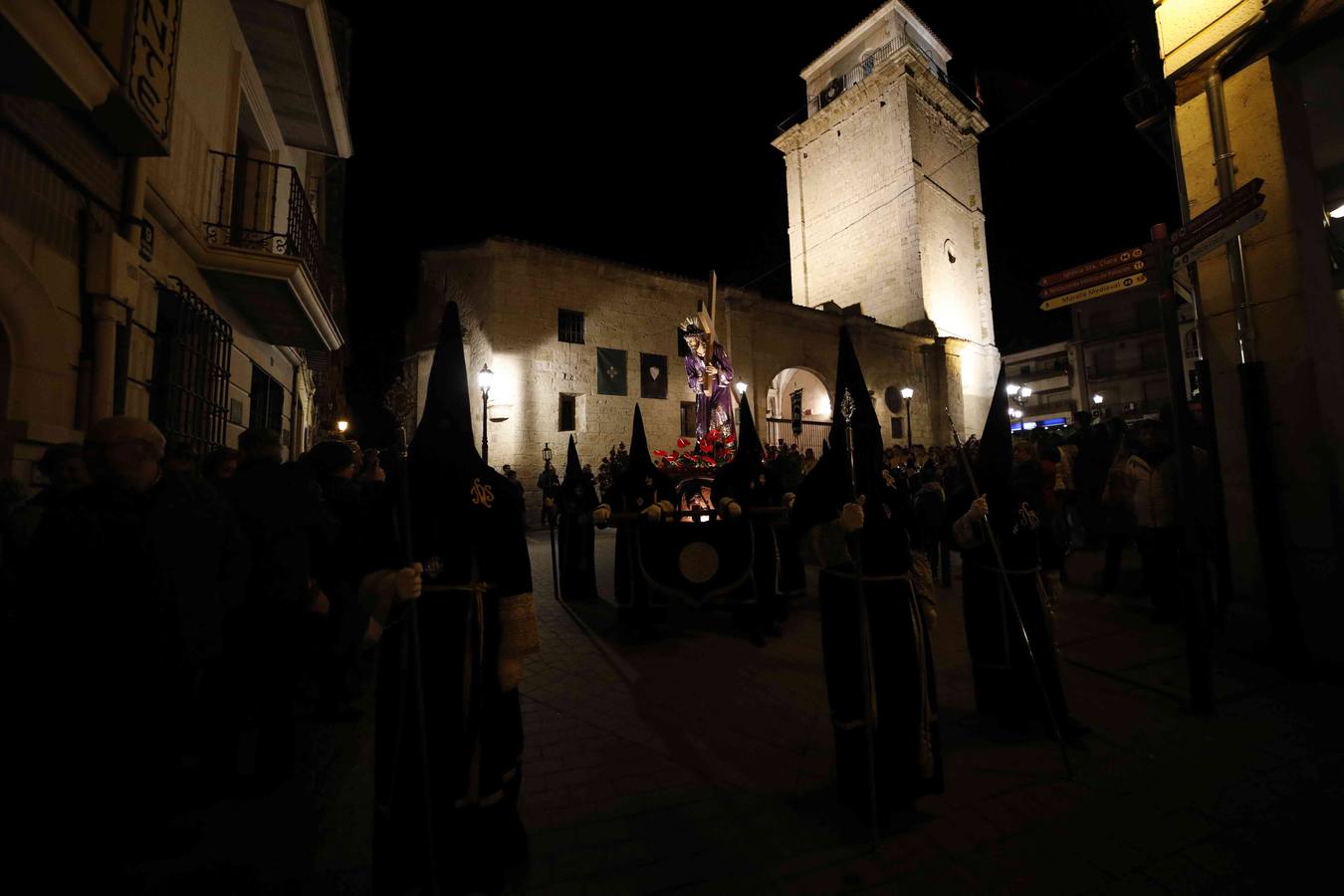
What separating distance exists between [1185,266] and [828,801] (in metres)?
4.74

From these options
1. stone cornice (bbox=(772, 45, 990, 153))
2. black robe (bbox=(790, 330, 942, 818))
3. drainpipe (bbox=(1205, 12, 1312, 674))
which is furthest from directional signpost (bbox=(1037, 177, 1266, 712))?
stone cornice (bbox=(772, 45, 990, 153))

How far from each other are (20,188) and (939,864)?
6630 mm

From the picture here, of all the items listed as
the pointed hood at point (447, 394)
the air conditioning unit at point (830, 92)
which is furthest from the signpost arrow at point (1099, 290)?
the air conditioning unit at point (830, 92)

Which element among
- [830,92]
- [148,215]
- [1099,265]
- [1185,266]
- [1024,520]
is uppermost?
[830,92]

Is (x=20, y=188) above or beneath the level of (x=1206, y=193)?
beneath

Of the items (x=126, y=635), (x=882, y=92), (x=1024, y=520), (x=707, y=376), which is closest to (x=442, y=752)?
(x=126, y=635)

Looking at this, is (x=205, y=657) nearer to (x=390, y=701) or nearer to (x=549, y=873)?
(x=390, y=701)

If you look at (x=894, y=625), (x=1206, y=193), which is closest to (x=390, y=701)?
(x=894, y=625)

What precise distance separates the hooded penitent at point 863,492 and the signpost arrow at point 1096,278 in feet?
10.6

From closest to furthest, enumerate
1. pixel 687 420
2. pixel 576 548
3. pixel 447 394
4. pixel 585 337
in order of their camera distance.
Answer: pixel 447 394, pixel 576 548, pixel 585 337, pixel 687 420

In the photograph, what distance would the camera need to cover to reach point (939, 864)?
8.36 ft

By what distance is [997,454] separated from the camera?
411 cm

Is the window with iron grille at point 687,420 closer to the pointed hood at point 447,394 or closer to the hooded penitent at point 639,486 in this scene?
the hooded penitent at point 639,486

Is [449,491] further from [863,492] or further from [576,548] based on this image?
[576,548]
